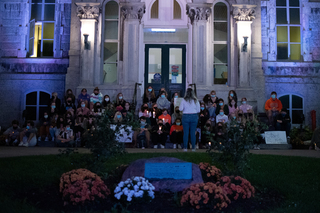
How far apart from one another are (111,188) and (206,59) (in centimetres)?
1138

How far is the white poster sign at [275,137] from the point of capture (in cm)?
1338

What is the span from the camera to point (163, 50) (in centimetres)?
1788

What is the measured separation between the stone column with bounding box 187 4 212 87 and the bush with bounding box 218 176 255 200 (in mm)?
10734

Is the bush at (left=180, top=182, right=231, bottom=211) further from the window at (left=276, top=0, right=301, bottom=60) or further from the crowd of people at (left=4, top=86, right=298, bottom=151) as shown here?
the window at (left=276, top=0, right=301, bottom=60)

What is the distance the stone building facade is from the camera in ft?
54.1

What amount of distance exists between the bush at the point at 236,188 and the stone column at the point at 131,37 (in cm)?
1103

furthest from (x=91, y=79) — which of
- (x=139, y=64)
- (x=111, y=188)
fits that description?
(x=111, y=188)

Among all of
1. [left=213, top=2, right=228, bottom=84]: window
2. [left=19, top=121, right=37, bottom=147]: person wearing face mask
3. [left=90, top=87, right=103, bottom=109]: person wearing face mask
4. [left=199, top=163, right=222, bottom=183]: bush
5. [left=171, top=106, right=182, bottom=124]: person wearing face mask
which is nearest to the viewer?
[left=199, top=163, right=222, bottom=183]: bush

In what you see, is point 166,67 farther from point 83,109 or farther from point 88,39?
point 83,109

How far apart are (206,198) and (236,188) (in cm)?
71

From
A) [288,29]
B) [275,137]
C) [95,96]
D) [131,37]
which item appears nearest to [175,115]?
[95,96]

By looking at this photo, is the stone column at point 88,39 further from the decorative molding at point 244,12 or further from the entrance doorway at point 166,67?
the decorative molding at point 244,12

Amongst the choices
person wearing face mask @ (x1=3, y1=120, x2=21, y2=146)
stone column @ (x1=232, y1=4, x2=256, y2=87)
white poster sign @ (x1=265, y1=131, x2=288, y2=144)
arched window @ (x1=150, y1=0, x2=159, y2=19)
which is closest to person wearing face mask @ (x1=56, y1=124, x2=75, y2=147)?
person wearing face mask @ (x1=3, y1=120, x2=21, y2=146)

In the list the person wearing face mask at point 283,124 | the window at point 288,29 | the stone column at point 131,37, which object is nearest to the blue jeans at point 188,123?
the person wearing face mask at point 283,124
